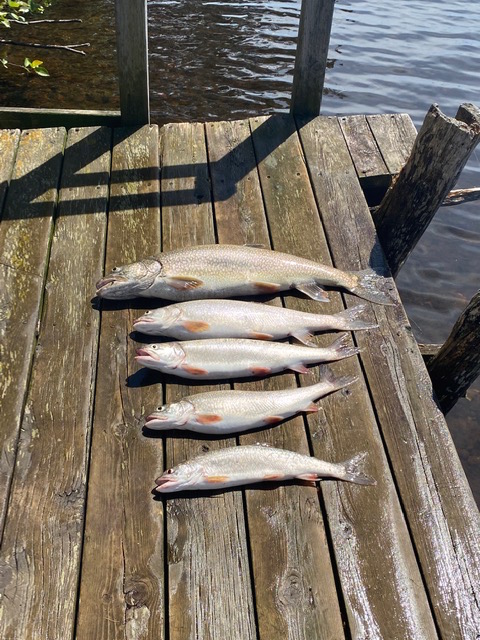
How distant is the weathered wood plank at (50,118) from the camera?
6.15m

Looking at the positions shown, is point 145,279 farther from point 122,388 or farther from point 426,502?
point 426,502

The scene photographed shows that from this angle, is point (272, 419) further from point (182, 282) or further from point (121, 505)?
point (182, 282)

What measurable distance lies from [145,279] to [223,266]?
0.59 m

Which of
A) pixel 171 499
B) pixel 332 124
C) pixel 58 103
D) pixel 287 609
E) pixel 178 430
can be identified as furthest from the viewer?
pixel 58 103

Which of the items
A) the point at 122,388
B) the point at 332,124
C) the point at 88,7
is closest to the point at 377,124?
the point at 332,124

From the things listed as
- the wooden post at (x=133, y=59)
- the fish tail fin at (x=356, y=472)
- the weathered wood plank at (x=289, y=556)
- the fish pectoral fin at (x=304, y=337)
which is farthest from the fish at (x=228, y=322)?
the wooden post at (x=133, y=59)

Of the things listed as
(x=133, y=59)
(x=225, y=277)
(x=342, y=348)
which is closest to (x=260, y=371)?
(x=342, y=348)

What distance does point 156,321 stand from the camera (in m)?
4.00

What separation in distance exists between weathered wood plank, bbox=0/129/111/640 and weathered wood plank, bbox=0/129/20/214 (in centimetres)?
52

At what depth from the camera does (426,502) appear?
339 centimetres

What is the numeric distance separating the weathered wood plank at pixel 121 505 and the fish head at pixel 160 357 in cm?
16

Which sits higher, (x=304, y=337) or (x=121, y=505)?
(x=304, y=337)

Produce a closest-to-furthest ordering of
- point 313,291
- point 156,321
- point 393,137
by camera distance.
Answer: point 156,321 → point 313,291 → point 393,137

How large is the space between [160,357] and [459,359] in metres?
2.41
